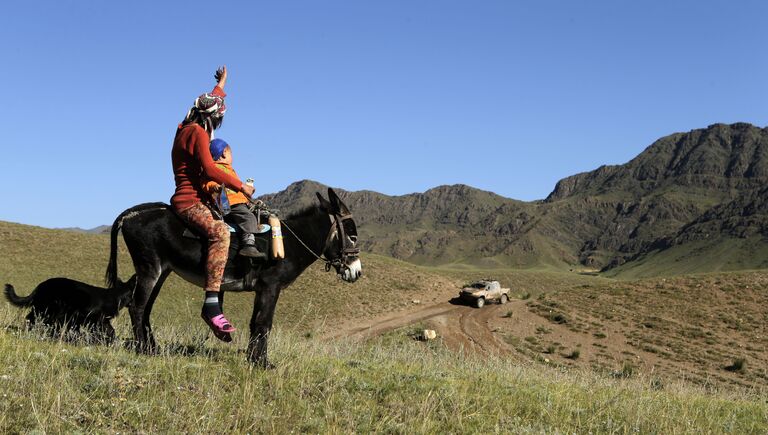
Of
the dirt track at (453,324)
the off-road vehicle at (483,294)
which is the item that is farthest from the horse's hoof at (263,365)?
the off-road vehicle at (483,294)

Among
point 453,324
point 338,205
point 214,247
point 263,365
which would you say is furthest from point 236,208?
point 453,324

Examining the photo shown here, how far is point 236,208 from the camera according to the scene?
7.30m

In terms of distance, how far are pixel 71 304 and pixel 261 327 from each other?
4.49 meters

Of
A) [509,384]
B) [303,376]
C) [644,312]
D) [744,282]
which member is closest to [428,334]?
[644,312]

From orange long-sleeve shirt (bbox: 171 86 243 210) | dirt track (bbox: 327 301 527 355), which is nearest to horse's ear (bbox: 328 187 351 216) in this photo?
orange long-sleeve shirt (bbox: 171 86 243 210)

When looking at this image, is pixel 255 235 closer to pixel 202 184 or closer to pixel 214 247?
pixel 214 247

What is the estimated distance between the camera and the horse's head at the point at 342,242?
25.4 ft

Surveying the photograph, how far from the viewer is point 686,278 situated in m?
47.5

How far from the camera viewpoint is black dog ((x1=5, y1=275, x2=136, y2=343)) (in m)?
9.31

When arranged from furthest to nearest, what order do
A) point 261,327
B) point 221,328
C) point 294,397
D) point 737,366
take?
point 737,366 < point 261,327 < point 221,328 < point 294,397

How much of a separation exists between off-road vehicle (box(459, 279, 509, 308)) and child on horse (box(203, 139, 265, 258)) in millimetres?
36722

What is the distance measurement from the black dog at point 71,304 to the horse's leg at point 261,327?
361 cm

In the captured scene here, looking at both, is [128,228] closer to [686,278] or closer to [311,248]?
[311,248]

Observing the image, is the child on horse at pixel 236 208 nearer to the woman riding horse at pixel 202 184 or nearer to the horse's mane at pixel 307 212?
the woman riding horse at pixel 202 184
